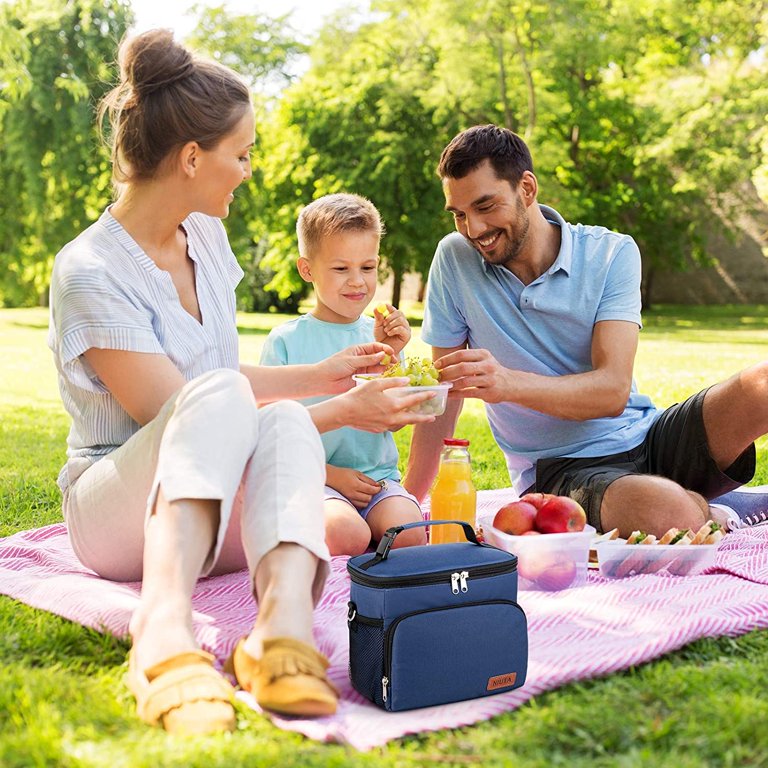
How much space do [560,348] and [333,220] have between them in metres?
1.03

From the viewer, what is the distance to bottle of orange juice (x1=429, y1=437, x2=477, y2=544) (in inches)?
137

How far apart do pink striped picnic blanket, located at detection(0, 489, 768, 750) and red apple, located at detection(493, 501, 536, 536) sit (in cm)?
26

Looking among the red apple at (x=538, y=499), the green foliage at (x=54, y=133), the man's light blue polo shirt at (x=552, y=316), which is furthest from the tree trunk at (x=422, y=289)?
the red apple at (x=538, y=499)

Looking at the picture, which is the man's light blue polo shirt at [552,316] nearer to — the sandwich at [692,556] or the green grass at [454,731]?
the sandwich at [692,556]

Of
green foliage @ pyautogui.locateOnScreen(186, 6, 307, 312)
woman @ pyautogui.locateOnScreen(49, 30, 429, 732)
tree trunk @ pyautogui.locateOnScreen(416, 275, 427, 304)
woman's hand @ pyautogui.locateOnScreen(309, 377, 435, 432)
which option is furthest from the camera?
tree trunk @ pyautogui.locateOnScreen(416, 275, 427, 304)

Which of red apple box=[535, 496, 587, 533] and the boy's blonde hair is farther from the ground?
the boy's blonde hair

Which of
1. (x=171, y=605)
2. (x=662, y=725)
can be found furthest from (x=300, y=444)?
(x=662, y=725)

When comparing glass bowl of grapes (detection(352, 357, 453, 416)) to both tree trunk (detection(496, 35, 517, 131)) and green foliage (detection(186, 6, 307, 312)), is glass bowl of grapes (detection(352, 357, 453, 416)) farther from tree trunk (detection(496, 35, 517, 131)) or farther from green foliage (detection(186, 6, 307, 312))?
green foliage (detection(186, 6, 307, 312))

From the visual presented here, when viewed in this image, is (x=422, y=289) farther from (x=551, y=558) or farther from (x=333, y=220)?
(x=551, y=558)

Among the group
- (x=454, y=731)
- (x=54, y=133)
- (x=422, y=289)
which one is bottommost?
(x=422, y=289)

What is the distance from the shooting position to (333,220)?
382 centimetres

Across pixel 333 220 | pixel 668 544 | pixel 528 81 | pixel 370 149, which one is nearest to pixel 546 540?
pixel 668 544

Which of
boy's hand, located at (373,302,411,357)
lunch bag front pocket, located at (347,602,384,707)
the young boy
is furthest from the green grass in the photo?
boy's hand, located at (373,302,411,357)

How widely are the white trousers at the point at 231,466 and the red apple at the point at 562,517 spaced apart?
3.56ft
